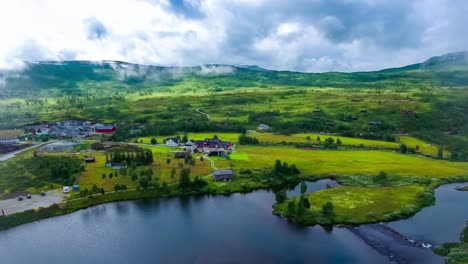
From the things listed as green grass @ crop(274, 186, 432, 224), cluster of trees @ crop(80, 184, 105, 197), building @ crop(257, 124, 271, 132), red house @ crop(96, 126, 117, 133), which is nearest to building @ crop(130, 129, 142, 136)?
red house @ crop(96, 126, 117, 133)

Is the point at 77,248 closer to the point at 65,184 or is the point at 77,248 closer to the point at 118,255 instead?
the point at 118,255

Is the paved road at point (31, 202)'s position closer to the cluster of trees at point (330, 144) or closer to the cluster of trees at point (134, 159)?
the cluster of trees at point (134, 159)

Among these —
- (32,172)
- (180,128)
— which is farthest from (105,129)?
(32,172)

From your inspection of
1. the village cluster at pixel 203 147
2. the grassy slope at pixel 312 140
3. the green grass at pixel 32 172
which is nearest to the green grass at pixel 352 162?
the village cluster at pixel 203 147

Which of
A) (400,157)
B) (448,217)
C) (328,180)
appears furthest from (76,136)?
(448,217)

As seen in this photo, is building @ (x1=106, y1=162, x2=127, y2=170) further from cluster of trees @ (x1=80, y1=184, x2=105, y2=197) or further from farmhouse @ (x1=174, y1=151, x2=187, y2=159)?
farmhouse @ (x1=174, y1=151, x2=187, y2=159)

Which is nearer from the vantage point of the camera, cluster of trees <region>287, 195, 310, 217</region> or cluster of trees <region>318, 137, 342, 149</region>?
cluster of trees <region>287, 195, 310, 217</region>
